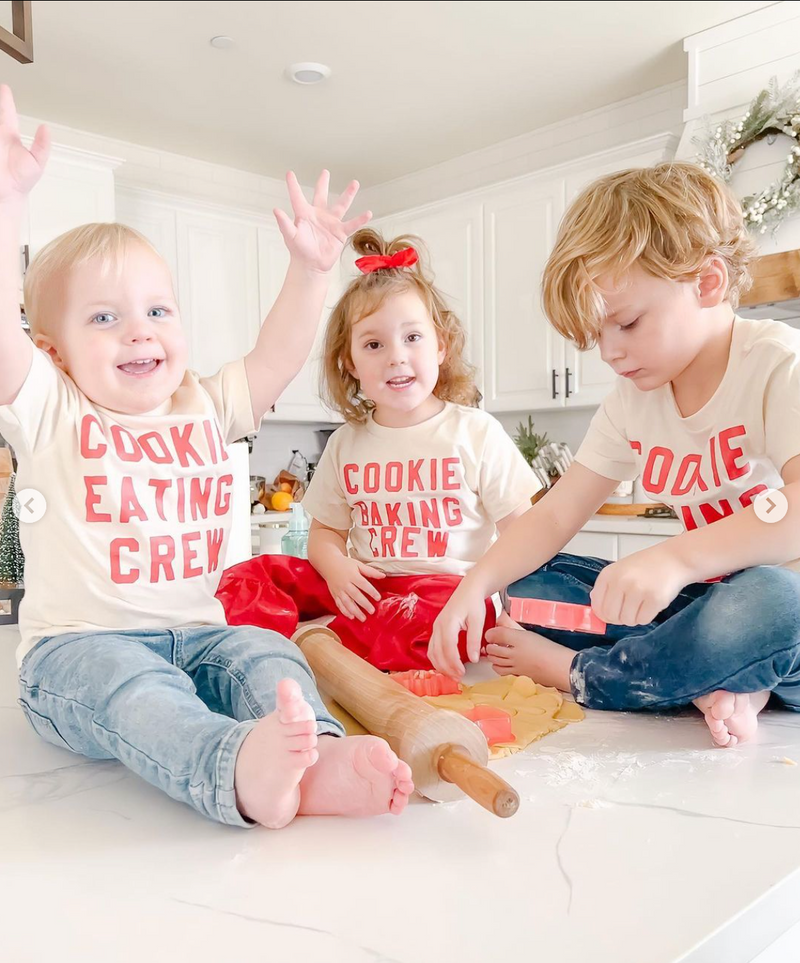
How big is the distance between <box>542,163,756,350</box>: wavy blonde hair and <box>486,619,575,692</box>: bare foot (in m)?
0.35

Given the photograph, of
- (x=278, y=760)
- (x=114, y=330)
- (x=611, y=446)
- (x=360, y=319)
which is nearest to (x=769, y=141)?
(x=360, y=319)

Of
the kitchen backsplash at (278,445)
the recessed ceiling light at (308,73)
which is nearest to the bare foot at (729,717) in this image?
the recessed ceiling light at (308,73)

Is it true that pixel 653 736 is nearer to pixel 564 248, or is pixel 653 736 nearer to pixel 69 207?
pixel 564 248

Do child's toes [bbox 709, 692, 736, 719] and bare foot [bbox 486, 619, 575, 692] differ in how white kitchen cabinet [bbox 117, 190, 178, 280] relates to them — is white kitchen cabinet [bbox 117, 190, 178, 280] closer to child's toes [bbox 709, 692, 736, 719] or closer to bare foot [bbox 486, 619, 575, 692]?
bare foot [bbox 486, 619, 575, 692]

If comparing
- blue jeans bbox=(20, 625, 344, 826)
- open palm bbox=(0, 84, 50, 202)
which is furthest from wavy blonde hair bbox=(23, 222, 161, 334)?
blue jeans bbox=(20, 625, 344, 826)

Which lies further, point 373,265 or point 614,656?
point 373,265

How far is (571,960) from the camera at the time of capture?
1.37 feet

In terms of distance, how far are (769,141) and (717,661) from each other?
227 cm

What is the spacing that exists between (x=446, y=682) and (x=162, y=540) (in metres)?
0.36

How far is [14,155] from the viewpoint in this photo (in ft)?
2.33

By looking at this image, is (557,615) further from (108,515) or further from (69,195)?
(69,195)

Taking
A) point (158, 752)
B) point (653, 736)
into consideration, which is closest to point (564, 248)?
point (653, 736)

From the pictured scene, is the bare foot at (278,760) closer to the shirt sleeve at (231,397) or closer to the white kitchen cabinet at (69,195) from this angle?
the shirt sleeve at (231,397)

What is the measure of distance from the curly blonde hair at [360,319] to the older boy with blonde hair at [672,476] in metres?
0.40
